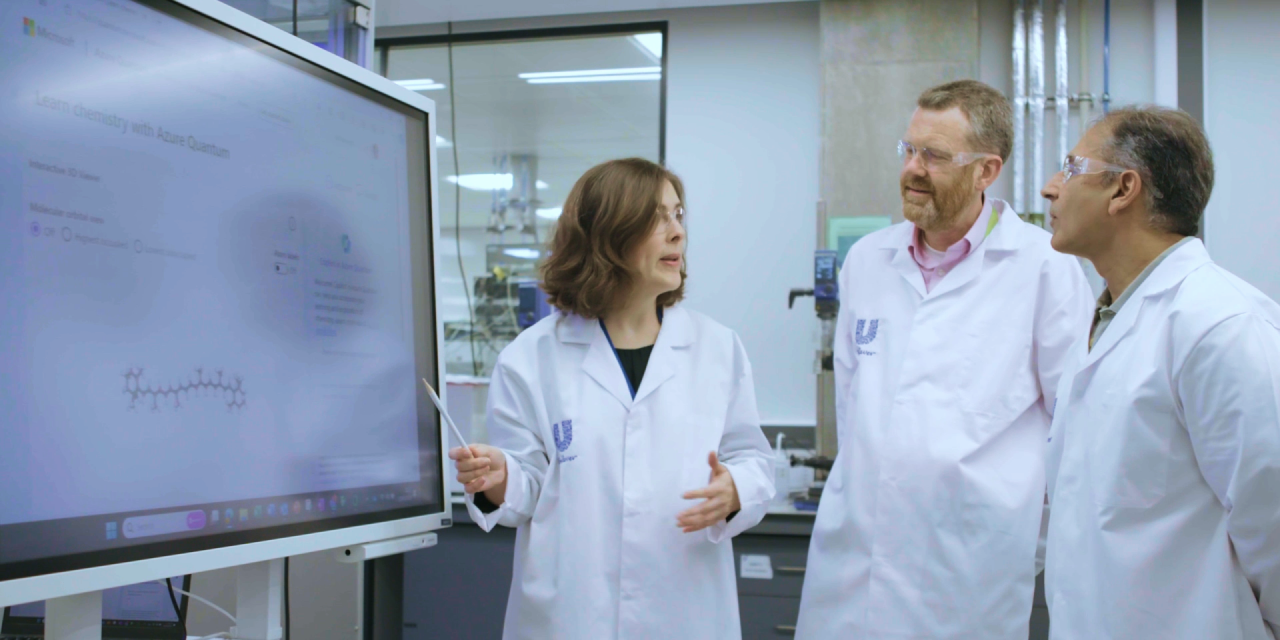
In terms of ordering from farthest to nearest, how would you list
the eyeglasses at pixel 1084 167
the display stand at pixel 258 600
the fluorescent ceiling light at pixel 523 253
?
the fluorescent ceiling light at pixel 523 253
the eyeglasses at pixel 1084 167
the display stand at pixel 258 600

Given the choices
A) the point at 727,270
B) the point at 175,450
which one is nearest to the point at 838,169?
the point at 727,270

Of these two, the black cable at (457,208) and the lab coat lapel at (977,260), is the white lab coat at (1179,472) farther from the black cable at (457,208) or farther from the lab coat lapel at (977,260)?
the black cable at (457,208)

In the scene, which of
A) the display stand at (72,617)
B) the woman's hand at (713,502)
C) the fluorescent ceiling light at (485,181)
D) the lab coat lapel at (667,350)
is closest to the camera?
the display stand at (72,617)

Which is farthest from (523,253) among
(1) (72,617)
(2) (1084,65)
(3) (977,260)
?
(1) (72,617)

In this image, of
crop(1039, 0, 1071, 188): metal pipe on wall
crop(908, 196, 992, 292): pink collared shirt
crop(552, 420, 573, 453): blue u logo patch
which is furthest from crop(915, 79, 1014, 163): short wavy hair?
crop(1039, 0, 1071, 188): metal pipe on wall

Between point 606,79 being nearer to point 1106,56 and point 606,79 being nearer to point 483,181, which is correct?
point 483,181

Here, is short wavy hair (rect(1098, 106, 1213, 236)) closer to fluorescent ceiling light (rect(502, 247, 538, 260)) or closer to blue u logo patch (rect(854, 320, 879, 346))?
blue u logo patch (rect(854, 320, 879, 346))

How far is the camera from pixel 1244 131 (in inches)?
132

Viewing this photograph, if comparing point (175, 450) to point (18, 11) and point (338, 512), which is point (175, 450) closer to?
point (338, 512)

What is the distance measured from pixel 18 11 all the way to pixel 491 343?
3.28 meters

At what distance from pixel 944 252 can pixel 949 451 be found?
0.42 m

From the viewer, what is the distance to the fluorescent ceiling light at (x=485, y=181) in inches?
174

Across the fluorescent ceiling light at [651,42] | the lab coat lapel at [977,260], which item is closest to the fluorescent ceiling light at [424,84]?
the fluorescent ceiling light at [651,42]

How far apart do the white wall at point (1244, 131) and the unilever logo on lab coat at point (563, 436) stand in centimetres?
293
